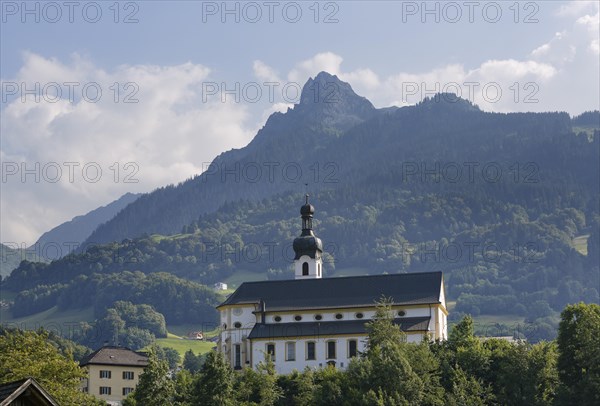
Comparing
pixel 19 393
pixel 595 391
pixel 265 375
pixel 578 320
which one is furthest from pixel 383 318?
pixel 19 393

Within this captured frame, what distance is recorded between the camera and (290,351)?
385 feet

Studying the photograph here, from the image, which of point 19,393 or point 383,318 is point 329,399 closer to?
point 383,318

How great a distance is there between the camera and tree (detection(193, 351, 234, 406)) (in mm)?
85812

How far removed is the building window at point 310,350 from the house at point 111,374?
26.6m

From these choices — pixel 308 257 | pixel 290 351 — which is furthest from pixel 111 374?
pixel 290 351

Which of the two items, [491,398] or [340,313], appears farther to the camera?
[340,313]

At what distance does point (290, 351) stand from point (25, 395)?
84.2 m

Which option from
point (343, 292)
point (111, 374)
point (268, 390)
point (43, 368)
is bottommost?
point (268, 390)

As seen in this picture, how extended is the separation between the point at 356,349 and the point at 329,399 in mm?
27394

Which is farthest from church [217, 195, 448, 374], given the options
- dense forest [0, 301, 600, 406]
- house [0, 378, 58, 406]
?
house [0, 378, 58, 406]

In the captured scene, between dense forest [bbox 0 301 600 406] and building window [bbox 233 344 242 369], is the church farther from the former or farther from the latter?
dense forest [bbox 0 301 600 406]

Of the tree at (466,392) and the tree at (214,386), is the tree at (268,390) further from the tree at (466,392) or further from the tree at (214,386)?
the tree at (466,392)

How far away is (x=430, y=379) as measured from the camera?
89125mm

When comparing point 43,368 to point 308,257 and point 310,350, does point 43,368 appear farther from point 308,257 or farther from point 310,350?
point 308,257
